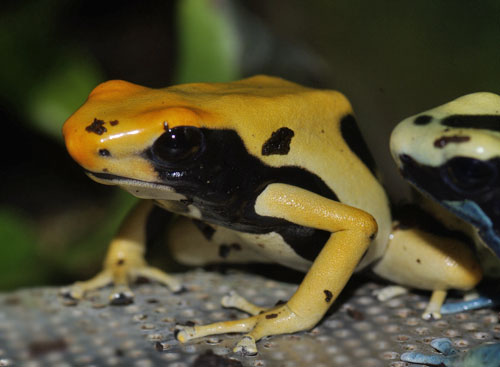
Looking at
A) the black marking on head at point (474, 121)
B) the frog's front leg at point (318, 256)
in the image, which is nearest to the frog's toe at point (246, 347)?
the frog's front leg at point (318, 256)

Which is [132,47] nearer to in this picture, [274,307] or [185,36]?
[185,36]

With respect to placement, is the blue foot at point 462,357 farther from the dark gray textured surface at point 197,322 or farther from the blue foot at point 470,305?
the blue foot at point 470,305

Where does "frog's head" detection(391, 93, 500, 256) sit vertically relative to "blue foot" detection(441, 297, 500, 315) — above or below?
above

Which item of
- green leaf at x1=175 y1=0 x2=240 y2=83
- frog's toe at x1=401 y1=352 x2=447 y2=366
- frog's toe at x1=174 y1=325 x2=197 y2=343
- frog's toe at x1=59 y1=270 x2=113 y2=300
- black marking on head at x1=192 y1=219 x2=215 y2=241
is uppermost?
green leaf at x1=175 y1=0 x2=240 y2=83

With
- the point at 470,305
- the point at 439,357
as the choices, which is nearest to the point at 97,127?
the point at 439,357

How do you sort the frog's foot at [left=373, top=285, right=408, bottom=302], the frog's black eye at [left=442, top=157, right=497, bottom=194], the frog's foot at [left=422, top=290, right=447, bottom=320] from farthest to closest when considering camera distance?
the frog's foot at [left=373, top=285, right=408, bottom=302]
the frog's foot at [left=422, top=290, right=447, bottom=320]
the frog's black eye at [left=442, top=157, right=497, bottom=194]

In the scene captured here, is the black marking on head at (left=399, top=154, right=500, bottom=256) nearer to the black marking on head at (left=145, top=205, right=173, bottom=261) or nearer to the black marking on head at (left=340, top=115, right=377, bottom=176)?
the black marking on head at (left=340, top=115, right=377, bottom=176)

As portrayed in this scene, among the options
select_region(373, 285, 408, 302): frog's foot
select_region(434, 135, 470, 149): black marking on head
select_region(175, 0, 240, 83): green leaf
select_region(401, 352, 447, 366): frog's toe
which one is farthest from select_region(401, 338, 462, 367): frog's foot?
select_region(175, 0, 240, 83): green leaf

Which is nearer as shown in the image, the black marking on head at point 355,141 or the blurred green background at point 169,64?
the black marking on head at point 355,141

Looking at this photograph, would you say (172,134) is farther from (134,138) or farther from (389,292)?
(389,292)
